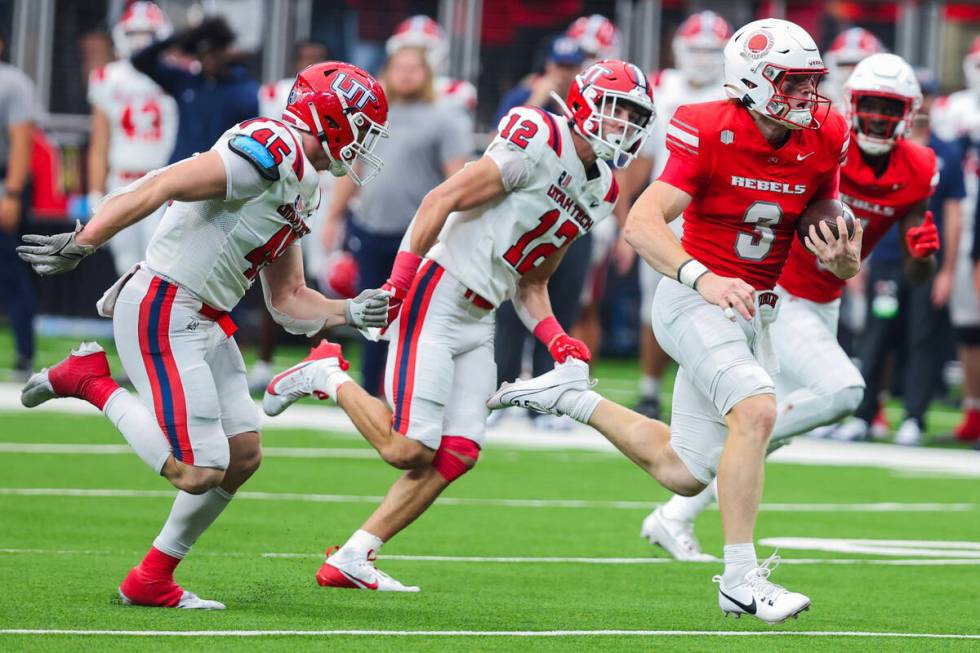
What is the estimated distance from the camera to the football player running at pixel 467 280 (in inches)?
251

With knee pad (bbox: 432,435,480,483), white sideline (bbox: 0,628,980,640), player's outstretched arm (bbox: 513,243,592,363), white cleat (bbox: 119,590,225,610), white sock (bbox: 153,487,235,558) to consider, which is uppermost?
player's outstretched arm (bbox: 513,243,592,363)

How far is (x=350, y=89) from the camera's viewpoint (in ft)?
18.9

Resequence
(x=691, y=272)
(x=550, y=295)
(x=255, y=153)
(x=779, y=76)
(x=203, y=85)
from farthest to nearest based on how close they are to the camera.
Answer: (x=203, y=85), (x=550, y=295), (x=779, y=76), (x=691, y=272), (x=255, y=153)

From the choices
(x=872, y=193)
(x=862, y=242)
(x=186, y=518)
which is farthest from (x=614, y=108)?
(x=186, y=518)

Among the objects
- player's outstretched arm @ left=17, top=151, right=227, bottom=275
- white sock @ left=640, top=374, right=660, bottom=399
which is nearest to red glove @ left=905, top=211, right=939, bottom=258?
player's outstretched arm @ left=17, top=151, right=227, bottom=275

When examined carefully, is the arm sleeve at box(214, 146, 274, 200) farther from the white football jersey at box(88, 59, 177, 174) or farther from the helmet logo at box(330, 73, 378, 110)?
the white football jersey at box(88, 59, 177, 174)

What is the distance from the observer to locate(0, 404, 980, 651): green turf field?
210 inches

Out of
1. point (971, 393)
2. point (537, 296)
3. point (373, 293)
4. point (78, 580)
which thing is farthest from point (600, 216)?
point (971, 393)

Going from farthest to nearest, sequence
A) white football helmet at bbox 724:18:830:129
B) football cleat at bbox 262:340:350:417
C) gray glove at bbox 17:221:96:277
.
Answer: football cleat at bbox 262:340:350:417 < white football helmet at bbox 724:18:830:129 < gray glove at bbox 17:221:96:277

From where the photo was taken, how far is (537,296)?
6.93 metres

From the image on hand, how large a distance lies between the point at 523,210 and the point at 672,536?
1.43m

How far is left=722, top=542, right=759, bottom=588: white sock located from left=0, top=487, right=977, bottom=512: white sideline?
298cm

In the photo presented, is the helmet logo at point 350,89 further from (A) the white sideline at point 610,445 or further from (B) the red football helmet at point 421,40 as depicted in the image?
(B) the red football helmet at point 421,40

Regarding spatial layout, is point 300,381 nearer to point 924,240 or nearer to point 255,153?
point 255,153
